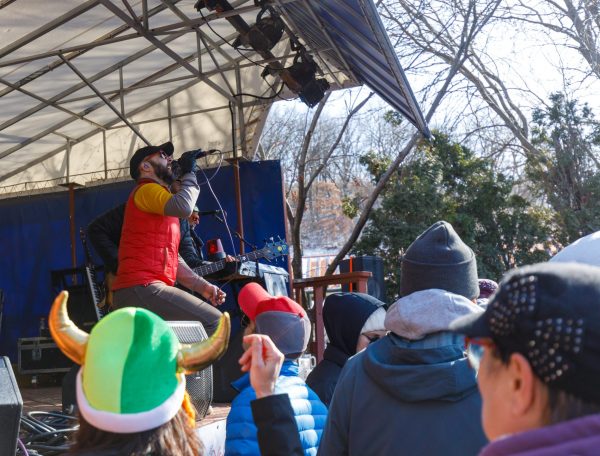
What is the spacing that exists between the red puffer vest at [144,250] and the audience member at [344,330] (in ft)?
6.15

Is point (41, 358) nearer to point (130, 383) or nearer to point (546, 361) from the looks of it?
point (130, 383)

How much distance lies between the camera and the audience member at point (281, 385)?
2.45 meters

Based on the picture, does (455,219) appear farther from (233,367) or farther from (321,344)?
(233,367)

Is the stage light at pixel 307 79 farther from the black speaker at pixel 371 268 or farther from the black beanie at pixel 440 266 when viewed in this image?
the black beanie at pixel 440 266

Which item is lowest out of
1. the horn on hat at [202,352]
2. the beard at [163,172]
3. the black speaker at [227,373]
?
the black speaker at [227,373]

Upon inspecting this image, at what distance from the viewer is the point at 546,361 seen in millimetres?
1041

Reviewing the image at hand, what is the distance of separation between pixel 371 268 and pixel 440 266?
7384mm

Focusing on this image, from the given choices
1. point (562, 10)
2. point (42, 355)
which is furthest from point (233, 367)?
point (562, 10)

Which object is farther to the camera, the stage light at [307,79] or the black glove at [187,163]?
the stage light at [307,79]

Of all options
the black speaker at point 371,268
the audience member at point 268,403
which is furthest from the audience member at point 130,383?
the black speaker at point 371,268

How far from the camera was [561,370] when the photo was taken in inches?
40.7

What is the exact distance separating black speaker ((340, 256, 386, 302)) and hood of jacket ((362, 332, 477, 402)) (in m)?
7.09

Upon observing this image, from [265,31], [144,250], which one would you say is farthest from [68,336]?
[265,31]

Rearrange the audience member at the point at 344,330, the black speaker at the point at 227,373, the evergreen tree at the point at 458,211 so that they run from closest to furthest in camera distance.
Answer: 1. the audience member at the point at 344,330
2. the black speaker at the point at 227,373
3. the evergreen tree at the point at 458,211
